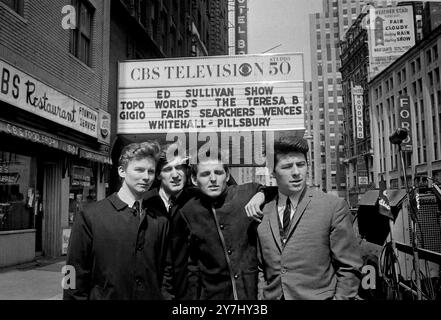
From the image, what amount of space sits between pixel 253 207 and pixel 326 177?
130cm

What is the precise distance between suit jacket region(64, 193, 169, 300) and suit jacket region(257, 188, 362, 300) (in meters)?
0.63

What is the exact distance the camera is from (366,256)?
10.2ft

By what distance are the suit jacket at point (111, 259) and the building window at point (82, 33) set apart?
5.42ft

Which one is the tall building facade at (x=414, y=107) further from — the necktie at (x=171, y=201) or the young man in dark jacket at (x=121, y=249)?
the young man in dark jacket at (x=121, y=249)

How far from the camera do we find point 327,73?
2.45 m

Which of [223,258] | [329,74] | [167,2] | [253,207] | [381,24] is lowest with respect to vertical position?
[223,258]

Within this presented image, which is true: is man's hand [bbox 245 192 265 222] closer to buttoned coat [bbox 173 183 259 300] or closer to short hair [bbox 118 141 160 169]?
buttoned coat [bbox 173 183 259 300]

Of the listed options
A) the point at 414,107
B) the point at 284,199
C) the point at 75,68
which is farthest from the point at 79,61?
the point at 414,107

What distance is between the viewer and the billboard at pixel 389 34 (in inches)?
83.1

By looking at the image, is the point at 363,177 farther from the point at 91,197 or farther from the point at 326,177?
the point at 91,197

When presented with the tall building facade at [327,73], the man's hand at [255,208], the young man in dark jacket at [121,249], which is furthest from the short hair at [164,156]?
the tall building facade at [327,73]

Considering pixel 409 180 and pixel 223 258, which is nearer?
pixel 223 258

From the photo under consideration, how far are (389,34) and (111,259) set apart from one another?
205 centimetres
